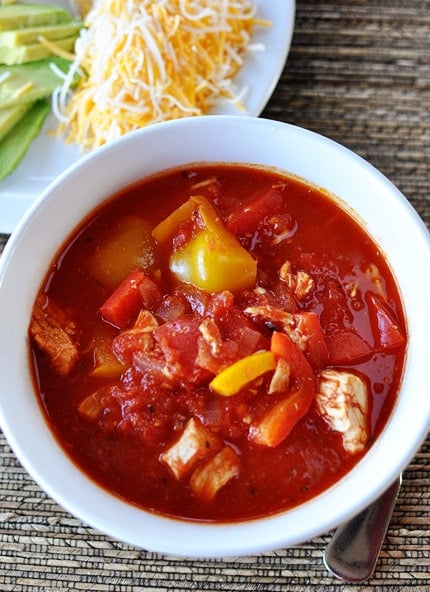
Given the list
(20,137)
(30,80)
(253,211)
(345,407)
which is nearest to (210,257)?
(253,211)

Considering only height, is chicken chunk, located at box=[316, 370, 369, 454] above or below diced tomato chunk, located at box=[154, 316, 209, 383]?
below

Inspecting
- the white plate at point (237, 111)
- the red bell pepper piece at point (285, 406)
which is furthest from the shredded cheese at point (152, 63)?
the red bell pepper piece at point (285, 406)

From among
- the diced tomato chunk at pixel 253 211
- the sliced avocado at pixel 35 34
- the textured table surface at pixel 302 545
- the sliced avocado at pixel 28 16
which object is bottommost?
the textured table surface at pixel 302 545

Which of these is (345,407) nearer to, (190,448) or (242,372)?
(242,372)

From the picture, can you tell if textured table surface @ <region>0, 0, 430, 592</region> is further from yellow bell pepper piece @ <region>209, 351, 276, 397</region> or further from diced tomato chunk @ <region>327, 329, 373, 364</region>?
yellow bell pepper piece @ <region>209, 351, 276, 397</region>

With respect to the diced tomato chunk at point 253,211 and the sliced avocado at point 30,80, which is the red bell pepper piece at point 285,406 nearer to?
the diced tomato chunk at point 253,211

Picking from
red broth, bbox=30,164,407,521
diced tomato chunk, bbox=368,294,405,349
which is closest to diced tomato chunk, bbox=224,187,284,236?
red broth, bbox=30,164,407,521

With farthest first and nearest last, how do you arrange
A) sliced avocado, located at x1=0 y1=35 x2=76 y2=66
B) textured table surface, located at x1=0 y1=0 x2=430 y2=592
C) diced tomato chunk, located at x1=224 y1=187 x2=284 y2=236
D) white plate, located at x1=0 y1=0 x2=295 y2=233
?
sliced avocado, located at x1=0 y1=35 x2=76 y2=66
white plate, located at x1=0 y1=0 x2=295 y2=233
textured table surface, located at x1=0 y1=0 x2=430 y2=592
diced tomato chunk, located at x1=224 y1=187 x2=284 y2=236
